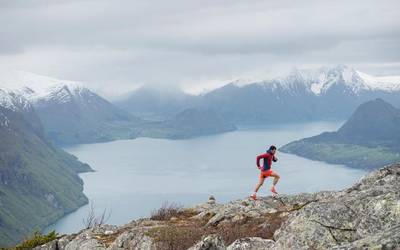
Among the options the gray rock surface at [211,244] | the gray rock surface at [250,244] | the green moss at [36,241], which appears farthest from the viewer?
the green moss at [36,241]

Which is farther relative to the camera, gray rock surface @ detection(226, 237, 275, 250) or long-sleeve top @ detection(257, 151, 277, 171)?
long-sleeve top @ detection(257, 151, 277, 171)

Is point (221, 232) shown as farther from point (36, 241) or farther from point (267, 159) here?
point (36, 241)

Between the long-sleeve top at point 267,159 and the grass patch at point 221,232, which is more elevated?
the long-sleeve top at point 267,159

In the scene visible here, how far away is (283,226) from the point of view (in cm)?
2139

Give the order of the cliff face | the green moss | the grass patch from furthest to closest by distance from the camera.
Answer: the green moss
the grass patch
the cliff face

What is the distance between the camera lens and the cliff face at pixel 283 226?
62.1 ft

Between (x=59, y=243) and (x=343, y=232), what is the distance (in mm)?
20725

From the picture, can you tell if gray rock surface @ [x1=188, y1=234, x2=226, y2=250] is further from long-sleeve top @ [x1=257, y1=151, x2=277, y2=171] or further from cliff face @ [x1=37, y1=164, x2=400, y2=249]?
long-sleeve top @ [x1=257, y1=151, x2=277, y2=171]

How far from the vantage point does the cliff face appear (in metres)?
18.9

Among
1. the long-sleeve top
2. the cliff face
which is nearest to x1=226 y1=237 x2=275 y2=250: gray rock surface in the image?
the cliff face

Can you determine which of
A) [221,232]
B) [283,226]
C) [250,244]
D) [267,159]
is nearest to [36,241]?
[221,232]

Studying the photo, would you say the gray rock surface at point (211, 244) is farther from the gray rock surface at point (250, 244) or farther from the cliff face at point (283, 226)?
the gray rock surface at point (250, 244)

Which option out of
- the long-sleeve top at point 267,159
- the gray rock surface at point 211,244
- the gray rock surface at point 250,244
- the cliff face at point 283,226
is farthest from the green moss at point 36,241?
the gray rock surface at point 250,244

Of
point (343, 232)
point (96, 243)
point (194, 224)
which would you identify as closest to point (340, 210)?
point (343, 232)
